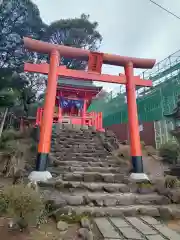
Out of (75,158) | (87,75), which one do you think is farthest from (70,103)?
(75,158)

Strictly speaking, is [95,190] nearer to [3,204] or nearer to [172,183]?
[172,183]

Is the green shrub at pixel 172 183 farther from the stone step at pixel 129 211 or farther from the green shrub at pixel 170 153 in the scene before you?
the green shrub at pixel 170 153

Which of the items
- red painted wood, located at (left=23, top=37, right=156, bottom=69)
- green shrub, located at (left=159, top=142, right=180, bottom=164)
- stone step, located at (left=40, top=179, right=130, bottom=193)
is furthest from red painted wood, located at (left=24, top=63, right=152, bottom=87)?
stone step, located at (left=40, top=179, right=130, bottom=193)

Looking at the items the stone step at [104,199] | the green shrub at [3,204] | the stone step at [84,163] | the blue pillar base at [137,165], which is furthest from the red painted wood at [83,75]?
the green shrub at [3,204]

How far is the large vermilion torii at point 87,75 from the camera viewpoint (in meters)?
5.88

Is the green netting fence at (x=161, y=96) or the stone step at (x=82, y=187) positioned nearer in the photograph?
the stone step at (x=82, y=187)

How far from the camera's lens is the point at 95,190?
4434 millimetres

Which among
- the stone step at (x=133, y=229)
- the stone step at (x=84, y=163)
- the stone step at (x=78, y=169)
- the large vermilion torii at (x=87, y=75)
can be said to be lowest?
the stone step at (x=133, y=229)

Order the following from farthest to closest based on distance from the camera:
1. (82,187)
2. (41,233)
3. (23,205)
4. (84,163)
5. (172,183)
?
(84,163) < (172,183) < (82,187) < (41,233) < (23,205)

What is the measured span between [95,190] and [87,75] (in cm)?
409

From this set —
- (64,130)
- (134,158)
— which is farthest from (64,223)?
(64,130)

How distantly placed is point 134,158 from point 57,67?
4005 millimetres

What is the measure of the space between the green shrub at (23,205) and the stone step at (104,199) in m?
0.80

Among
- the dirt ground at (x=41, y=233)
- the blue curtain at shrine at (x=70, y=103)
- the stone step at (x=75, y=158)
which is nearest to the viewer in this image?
the dirt ground at (x=41, y=233)
